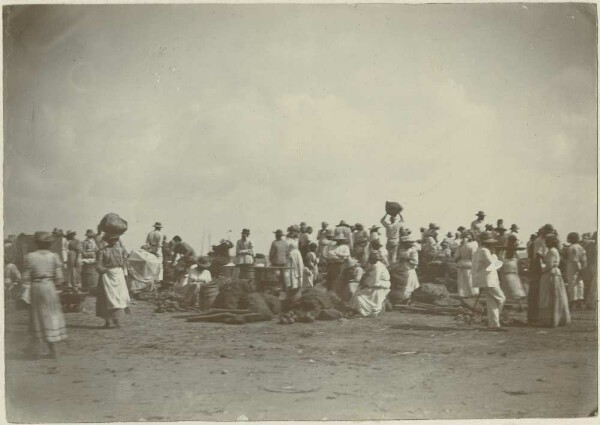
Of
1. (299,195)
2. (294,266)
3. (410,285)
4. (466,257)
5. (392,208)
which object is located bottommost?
(410,285)

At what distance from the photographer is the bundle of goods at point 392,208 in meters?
10.3

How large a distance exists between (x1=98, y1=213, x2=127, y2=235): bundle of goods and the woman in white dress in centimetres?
324

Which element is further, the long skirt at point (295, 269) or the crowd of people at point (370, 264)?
the long skirt at point (295, 269)

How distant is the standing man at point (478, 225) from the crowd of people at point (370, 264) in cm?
1

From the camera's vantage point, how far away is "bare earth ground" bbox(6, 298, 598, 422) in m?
9.91

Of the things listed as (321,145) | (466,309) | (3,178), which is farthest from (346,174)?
(3,178)

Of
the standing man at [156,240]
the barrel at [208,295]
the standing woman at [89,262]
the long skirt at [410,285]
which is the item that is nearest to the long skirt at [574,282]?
the long skirt at [410,285]

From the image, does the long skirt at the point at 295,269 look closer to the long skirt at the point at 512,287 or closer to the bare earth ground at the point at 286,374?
the bare earth ground at the point at 286,374

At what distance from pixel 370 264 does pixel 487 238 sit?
1614mm

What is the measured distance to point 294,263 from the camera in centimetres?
1058

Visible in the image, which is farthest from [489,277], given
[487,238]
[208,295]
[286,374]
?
[208,295]

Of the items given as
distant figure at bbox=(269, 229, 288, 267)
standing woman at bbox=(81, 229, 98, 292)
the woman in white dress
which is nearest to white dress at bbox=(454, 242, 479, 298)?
the woman in white dress

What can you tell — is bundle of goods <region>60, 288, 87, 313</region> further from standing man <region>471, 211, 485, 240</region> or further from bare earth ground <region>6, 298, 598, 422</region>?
standing man <region>471, 211, 485, 240</region>

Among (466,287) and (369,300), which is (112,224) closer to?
(369,300)
